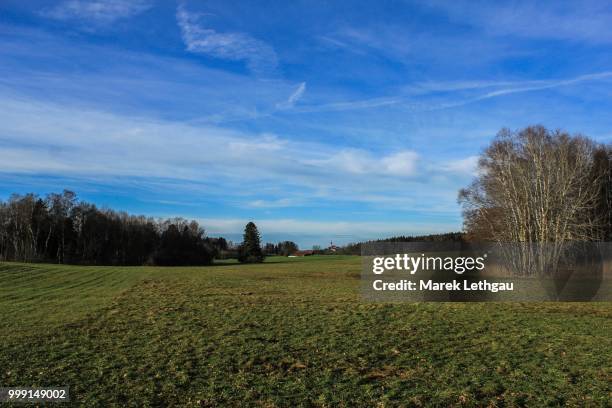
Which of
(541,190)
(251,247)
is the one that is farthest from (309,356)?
(251,247)

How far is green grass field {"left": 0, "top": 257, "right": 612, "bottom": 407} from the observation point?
21.7ft

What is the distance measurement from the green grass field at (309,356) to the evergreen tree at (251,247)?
2930 inches

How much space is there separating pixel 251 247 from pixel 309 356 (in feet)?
271

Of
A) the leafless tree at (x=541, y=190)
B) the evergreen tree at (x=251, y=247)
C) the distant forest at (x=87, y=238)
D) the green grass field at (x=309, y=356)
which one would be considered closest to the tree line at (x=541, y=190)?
the leafless tree at (x=541, y=190)

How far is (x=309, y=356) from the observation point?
9.07m

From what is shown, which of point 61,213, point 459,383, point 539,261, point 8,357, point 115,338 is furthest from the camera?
point 61,213

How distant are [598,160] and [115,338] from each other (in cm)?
4203

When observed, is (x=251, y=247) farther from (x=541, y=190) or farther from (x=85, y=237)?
(x=541, y=190)

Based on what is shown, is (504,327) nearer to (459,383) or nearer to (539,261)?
(459,383)

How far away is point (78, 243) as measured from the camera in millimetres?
82500

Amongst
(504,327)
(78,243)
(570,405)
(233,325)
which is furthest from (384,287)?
(78,243)

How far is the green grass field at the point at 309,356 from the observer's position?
6.62 metres

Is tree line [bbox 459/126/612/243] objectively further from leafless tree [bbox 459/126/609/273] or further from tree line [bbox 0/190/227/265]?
tree line [bbox 0/190/227/265]

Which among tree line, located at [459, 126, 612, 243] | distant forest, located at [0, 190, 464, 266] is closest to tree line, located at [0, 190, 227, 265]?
distant forest, located at [0, 190, 464, 266]
